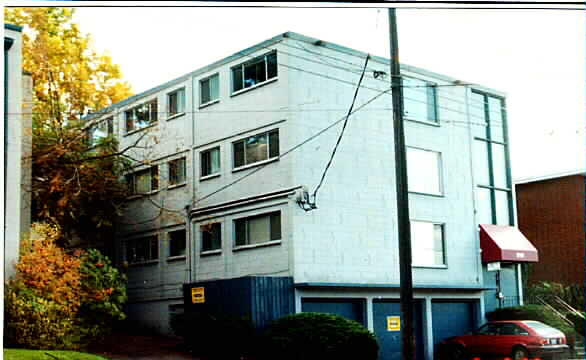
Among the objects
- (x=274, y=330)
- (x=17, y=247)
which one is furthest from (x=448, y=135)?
(x=17, y=247)

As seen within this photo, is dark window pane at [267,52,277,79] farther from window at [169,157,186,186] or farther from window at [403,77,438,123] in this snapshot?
window at [403,77,438,123]

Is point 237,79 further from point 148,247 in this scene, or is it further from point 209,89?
point 148,247

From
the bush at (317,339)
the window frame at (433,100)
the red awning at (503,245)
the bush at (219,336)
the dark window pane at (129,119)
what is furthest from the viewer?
the red awning at (503,245)

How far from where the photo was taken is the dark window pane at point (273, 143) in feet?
44.4

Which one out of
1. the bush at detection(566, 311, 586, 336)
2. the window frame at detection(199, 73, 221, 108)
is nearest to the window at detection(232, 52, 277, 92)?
the window frame at detection(199, 73, 221, 108)

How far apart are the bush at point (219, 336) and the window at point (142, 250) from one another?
6.91 ft

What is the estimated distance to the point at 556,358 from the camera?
44.2 feet

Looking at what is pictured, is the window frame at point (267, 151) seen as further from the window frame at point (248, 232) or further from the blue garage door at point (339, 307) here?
the blue garage door at point (339, 307)

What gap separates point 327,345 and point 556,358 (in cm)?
407

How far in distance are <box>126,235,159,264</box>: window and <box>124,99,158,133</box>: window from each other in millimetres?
1964

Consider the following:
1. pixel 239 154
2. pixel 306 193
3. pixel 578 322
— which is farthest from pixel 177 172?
pixel 578 322

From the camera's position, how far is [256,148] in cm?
1370

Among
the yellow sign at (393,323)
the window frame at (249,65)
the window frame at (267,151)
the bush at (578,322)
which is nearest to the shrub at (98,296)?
the window frame at (267,151)

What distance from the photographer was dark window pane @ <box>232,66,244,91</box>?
1398cm
